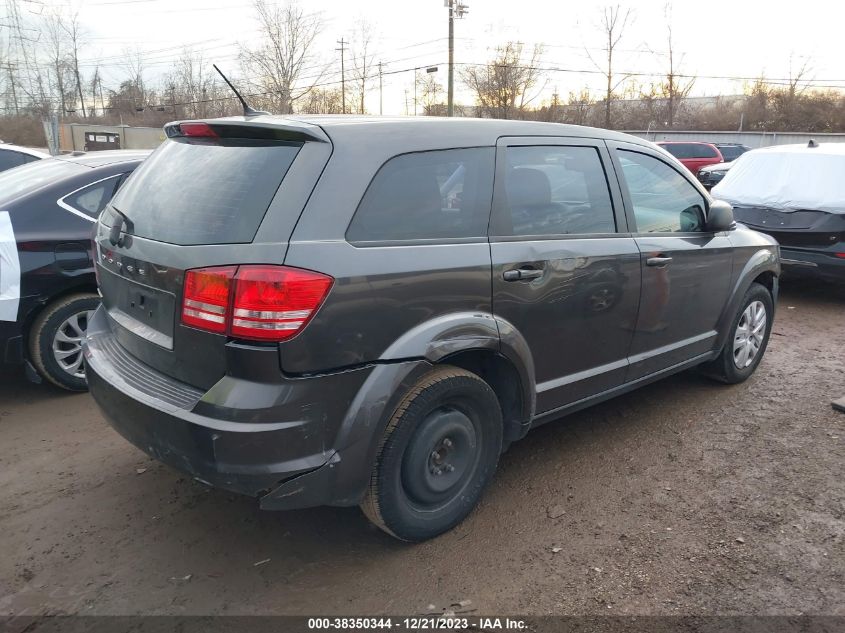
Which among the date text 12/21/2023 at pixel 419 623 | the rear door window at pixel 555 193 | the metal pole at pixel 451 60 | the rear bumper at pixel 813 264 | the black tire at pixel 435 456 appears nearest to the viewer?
the date text 12/21/2023 at pixel 419 623

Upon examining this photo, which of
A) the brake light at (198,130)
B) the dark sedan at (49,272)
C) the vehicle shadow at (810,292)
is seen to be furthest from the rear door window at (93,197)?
the vehicle shadow at (810,292)

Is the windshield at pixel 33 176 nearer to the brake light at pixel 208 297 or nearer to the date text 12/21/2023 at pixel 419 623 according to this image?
the brake light at pixel 208 297

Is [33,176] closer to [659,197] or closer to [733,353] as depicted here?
[659,197]

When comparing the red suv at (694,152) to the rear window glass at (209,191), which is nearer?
the rear window glass at (209,191)

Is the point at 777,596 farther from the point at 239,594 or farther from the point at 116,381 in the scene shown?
the point at 116,381

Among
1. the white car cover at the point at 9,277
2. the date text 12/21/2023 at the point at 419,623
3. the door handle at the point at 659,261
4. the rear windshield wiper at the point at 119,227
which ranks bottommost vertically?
the date text 12/21/2023 at the point at 419,623

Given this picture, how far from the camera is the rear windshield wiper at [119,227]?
289cm

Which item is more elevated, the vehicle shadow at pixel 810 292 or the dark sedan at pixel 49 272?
the dark sedan at pixel 49 272

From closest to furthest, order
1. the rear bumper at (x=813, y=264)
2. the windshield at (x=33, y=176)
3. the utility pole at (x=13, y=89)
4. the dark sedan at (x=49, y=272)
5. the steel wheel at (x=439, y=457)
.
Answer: the steel wheel at (x=439, y=457) → the dark sedan at (x=49, y=272) → the windshield at (x=33, y=176) → the rear bumper at (x=813, y=264) → the utility pole at (x=13, y=89)

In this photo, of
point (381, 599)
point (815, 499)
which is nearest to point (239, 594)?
point (381, 599)

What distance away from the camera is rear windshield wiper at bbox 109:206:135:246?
289 cm

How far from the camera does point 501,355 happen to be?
2.96 meters

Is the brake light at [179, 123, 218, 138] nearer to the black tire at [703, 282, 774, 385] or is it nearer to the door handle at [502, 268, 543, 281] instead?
the door handle at [502, 268, 543, 281]

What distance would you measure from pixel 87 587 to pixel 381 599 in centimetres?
121
